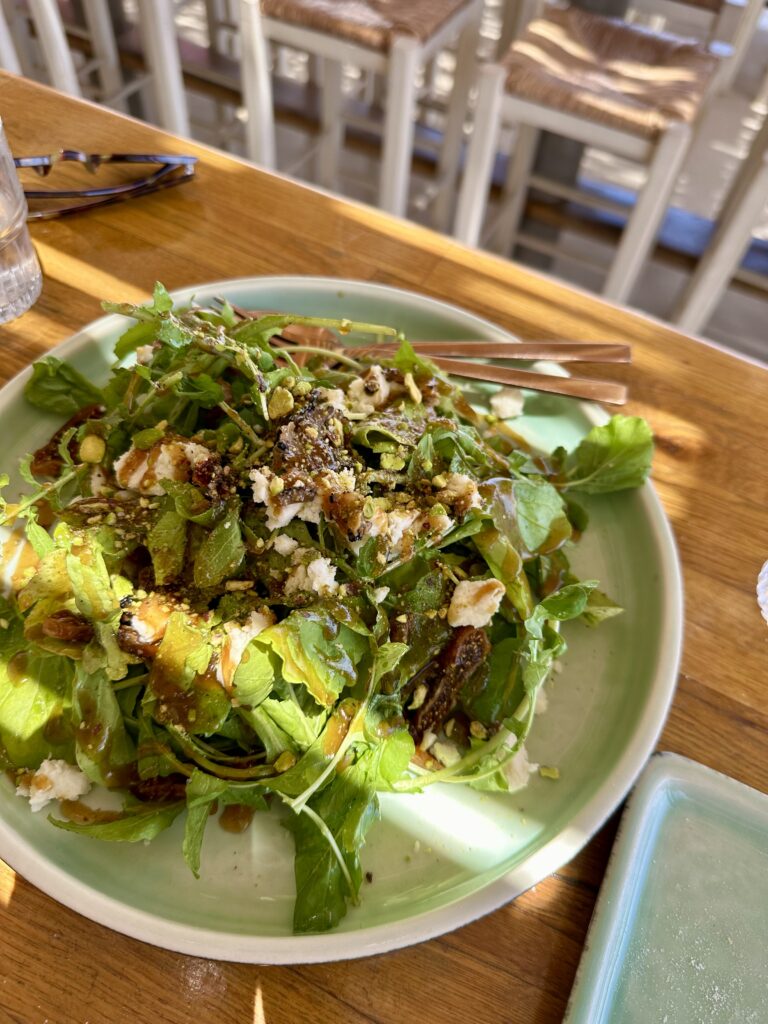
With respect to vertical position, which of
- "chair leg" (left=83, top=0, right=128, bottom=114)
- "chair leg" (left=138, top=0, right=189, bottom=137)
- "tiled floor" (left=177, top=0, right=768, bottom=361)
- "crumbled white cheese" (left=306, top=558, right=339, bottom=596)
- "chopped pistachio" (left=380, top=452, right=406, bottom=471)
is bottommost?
"tiled floor" (left=177, top=0, right=768, bottom=361)

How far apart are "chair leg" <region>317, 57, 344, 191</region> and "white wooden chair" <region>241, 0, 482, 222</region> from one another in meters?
0.05

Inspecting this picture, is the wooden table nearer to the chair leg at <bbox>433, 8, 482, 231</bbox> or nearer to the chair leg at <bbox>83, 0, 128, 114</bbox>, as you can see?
the chair leg at <bbox>433, 8, 482, 231</bbox>

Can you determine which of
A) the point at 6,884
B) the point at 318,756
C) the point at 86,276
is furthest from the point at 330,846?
the point at 86,276

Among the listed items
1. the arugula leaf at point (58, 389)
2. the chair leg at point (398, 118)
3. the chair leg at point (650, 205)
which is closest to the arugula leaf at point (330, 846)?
the arugula leaf at point (58, 389)

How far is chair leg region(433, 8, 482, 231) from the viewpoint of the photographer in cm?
247

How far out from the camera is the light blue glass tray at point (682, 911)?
0.62 m

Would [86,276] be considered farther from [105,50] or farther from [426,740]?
[105,50]

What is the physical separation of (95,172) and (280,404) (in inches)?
28.0

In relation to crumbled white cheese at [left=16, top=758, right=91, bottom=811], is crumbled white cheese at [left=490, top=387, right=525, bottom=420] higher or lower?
higher

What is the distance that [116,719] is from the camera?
709 millimetres

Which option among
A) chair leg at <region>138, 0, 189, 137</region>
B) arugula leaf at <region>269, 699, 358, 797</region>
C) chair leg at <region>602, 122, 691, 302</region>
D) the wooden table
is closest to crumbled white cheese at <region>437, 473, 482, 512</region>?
arugula leaf at <region>269, 699, 358, 797</region>

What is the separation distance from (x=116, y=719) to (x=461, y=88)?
8.20ft

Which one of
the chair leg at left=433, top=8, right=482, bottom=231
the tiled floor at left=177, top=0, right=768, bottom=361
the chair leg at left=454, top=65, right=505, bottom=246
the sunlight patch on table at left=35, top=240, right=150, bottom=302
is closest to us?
the sunlight patch on table at left=35, top=240, right=150, bottom=302

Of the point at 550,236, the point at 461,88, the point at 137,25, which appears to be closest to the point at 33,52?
the point at 137,25
